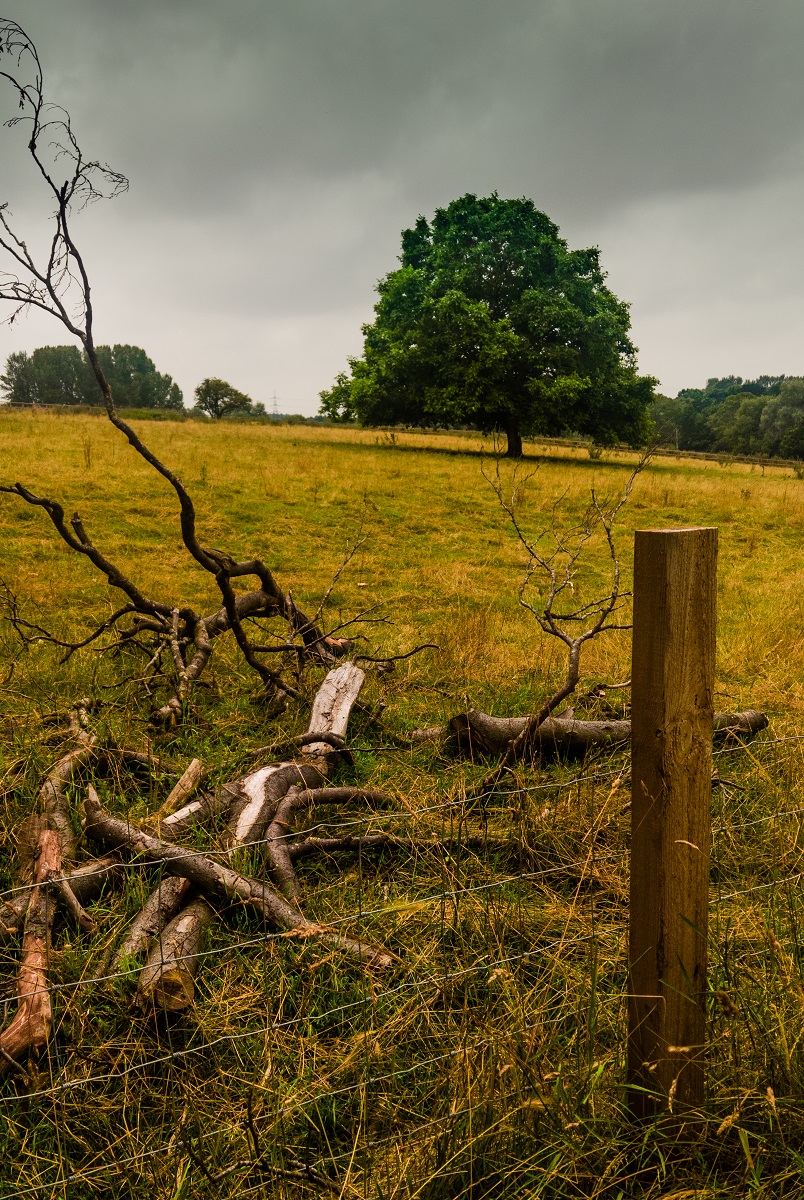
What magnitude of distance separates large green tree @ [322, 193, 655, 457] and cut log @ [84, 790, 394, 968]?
26.1 m

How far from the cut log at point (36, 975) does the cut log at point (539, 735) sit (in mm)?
2308

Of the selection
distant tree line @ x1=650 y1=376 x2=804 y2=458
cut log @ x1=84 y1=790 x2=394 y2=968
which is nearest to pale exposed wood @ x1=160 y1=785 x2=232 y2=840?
cut log @ x1=84 y1=790 x2=394 y2=968

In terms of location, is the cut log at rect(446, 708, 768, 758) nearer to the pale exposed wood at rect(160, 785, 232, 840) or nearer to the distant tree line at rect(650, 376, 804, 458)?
the pale exposed wood at rect(160, 785, 232, 840)

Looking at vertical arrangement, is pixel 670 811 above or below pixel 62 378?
below

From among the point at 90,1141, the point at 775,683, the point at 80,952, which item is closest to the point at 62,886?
the point at 80,952

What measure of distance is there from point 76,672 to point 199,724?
1442 mm

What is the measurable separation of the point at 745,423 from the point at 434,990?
90.5 m

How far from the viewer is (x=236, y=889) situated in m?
2.79

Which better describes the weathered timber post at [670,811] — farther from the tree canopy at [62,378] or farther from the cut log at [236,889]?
the tree canopy at [62,378]

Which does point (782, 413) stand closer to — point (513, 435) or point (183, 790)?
point (513, 435)

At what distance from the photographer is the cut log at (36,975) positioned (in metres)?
2.18

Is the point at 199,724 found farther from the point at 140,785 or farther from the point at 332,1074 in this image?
the point at 332,1074

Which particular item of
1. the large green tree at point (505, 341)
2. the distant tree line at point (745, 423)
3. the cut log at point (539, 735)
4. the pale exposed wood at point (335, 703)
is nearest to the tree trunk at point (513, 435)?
the large green tree at point (505, 341)

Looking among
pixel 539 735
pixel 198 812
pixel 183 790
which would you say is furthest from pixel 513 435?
pixel 198 812
